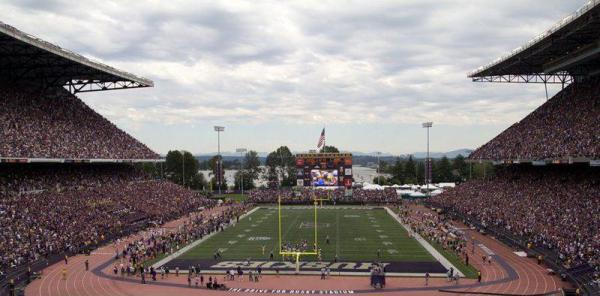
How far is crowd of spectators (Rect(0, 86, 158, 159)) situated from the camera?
37281 millimetres

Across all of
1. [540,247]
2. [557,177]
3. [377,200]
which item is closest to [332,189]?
[377,200]

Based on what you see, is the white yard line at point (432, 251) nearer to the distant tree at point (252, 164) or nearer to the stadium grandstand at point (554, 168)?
the stadium grandstand at point (554, 168)

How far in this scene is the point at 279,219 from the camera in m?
36.8

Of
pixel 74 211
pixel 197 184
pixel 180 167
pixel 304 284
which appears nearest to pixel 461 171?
pixel 197 184

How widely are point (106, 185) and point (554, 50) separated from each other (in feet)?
128

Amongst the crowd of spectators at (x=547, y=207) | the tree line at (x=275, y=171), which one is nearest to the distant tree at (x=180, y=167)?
the tree line at (x=275, y=171)

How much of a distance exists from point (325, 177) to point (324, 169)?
0.96 metres

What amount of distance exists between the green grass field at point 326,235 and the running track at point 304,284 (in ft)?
15.5

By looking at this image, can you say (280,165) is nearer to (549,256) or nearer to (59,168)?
(59,168)

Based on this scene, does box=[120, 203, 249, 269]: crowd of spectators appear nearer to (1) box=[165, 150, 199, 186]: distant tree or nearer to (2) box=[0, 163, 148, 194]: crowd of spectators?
(2) box=[0, 163, 148, 194]: crowd of spectators

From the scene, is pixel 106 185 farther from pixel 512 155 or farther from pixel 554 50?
pixel 554 50

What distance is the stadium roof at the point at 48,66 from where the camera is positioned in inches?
1422

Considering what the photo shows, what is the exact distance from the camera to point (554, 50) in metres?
41.2

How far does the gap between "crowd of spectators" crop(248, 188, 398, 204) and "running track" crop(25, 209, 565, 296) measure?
3619 cm
